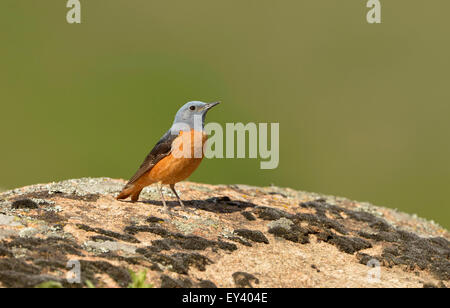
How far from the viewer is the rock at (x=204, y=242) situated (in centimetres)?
927

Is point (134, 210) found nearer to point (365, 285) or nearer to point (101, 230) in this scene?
point (101, 230)

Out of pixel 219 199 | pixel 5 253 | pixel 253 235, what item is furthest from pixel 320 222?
pixel 5 253

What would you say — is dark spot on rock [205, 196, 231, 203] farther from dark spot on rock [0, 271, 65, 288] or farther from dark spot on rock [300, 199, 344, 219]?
dark spot on rock [0, 271, 65, 288]

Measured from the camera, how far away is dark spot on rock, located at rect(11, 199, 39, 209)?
39.9ft

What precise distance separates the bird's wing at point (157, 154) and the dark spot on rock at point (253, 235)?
2.58 metres

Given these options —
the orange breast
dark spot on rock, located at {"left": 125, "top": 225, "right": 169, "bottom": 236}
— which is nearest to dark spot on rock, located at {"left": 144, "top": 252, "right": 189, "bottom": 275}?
dark spot on rock, located at {"left": 125, "top": 225, "right": 169, "bottom": 236}

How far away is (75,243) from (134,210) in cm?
295

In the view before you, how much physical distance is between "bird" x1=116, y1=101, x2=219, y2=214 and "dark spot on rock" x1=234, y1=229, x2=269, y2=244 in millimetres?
1927

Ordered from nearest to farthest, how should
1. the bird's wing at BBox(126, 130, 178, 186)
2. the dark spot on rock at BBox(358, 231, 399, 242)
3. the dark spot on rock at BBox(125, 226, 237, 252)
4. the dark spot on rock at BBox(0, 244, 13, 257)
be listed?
the dark spot on rock at BBox(0, 244, 13, 257) < the dark spot on rock at BBox(125, 226, 237, 252) < the bird's wing at BBox(126, 130, 178, 186) < the dark spot on rock at BBox(358, 231, 399, 242)

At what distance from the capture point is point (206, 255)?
1066 cm

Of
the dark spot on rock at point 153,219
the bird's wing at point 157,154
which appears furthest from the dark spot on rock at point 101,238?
the bird's wing at point 157,154

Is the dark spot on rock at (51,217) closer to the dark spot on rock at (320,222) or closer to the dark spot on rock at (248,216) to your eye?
the dark spot on rock at (248,216)

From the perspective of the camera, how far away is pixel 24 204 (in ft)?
40.1
